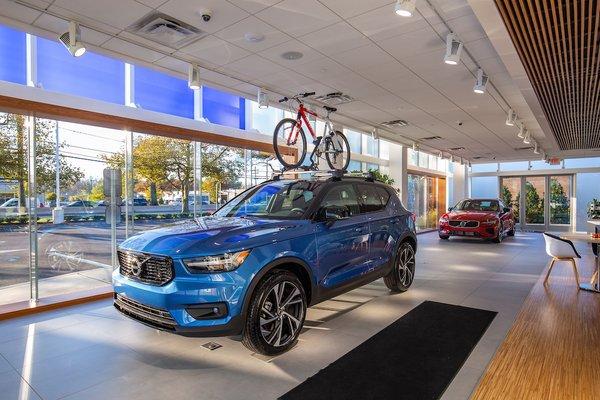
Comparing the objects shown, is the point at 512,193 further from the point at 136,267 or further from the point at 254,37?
the point at 136,267

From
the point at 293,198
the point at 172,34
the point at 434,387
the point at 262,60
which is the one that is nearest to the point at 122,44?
the point at 172,34

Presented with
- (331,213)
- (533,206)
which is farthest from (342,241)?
(533,206)

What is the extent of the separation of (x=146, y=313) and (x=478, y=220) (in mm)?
9213

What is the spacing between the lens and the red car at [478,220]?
9.83m

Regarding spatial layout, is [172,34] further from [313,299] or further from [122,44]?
[313,299]

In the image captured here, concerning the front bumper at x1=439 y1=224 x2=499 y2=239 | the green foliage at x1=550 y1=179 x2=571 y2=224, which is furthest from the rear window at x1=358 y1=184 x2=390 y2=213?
the green foliage at x1=550 y1=179 x2=571 y2=224

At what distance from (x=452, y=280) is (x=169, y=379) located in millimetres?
4376

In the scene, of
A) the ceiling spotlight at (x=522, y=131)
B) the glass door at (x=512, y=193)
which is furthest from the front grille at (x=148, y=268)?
the glass door at (x=512, y=193)

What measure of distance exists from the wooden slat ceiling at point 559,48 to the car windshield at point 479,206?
3.75 metres

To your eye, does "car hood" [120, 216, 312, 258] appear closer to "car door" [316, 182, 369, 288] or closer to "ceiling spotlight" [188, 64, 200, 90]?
"car door" [316, 182, 369, 288]

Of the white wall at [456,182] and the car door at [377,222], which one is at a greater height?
the white wall at [456,182]

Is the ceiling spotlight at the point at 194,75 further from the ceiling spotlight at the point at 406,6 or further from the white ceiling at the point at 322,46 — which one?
the ceiling spotlight at the point at 406,6

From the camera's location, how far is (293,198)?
377 centimetres

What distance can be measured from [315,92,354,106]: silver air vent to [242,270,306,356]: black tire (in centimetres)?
423
